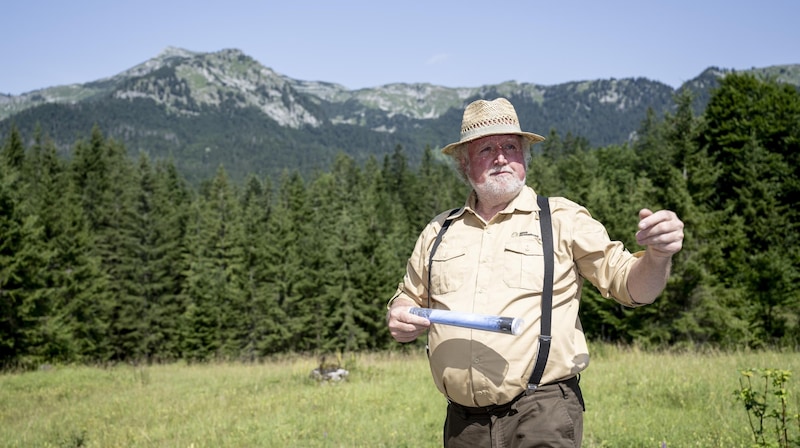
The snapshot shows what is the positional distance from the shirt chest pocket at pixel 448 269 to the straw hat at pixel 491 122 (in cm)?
63

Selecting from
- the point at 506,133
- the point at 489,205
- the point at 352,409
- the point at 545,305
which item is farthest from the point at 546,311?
the point at 352,409

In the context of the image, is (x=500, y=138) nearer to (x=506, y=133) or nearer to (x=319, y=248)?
(x=506, y=133)

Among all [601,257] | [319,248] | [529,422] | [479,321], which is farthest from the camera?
[319,248]

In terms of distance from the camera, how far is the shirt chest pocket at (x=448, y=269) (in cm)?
299

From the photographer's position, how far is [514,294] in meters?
2.79

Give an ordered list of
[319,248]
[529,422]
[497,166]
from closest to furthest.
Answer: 1. [529,422]
2. [497,166]
3. [319,248]

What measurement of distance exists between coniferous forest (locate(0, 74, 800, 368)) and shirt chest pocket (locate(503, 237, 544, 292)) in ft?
48.1

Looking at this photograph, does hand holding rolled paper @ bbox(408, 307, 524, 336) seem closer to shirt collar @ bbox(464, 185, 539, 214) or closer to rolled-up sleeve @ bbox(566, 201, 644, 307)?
rolled-up sleeve @ bbox(566, 201, 644, 307)

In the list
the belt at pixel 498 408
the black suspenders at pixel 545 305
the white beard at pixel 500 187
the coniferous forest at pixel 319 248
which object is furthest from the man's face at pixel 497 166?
the coniferous forest at pixel 319 248

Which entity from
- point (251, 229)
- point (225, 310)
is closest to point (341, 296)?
point (225, 310)

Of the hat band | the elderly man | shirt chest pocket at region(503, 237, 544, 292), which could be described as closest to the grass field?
the elderly man

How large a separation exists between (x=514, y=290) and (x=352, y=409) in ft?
19.2

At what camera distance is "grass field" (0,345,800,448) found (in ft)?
20.1

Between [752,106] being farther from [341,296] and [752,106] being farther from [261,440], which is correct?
[261,440]
